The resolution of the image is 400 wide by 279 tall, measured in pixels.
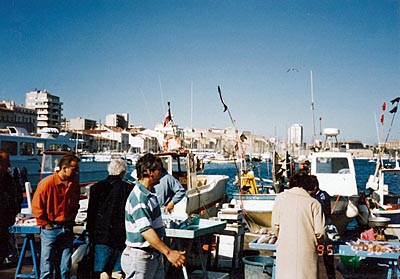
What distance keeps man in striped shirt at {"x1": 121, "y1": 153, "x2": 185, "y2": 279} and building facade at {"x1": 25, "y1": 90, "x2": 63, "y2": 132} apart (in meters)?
122

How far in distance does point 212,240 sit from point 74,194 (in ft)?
8.70

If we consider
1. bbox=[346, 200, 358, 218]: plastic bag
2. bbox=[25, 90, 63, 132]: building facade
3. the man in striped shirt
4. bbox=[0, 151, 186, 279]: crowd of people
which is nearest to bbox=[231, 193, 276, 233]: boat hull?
bbox=[346, 200, 358, 218]: plastic bag

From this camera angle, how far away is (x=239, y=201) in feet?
36.9

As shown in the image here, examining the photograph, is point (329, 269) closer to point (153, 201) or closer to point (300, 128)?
point (153, 201)

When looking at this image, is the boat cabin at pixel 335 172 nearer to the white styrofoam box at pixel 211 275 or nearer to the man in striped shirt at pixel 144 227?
the white styrofoam box at pixel 211 275

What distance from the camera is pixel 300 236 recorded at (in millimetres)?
4055

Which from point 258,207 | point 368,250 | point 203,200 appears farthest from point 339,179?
point 368,250

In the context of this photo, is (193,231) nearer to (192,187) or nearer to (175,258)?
(175,258)

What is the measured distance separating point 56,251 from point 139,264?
6.20 feet

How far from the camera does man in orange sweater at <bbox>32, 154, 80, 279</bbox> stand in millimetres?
4893

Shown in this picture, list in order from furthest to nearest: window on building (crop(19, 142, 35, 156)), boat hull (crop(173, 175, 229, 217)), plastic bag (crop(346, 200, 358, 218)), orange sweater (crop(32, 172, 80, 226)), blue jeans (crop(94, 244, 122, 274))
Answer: window on building (crop(19, 142, 35, 156))
plastic bag (crop(346, 200, 358, 218))
boat hull (crop(173, 175, 229, 217))
orange sweater (crop(32, 172, 80, 226))
blue jeans (crop(94, 244, 122, 274))

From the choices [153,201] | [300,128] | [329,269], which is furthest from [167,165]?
[300,128]

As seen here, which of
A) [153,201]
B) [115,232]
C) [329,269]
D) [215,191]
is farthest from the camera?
[215,191]

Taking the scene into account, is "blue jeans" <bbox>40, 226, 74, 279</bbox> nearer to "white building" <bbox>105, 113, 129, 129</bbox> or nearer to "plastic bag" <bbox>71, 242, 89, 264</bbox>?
"plastic bag" <bbox>71, 242, 89, 264</bbox>
